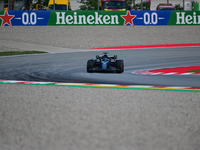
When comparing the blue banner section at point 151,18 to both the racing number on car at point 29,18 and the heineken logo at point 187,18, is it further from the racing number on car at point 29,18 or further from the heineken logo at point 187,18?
the racing number on car at point 29,18

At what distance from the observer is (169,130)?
480cm

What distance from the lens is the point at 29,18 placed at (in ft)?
79.2

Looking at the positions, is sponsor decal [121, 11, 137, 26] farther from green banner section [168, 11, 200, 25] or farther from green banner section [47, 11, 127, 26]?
green banner section [168, 11, 200, 25]

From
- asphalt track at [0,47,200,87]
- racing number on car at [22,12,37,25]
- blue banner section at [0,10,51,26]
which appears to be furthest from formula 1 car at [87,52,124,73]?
racing number on car at [22,12,37,25]

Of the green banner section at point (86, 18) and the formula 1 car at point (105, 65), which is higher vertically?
the green banner section at point (86, 18)

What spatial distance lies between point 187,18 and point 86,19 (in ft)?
23.9

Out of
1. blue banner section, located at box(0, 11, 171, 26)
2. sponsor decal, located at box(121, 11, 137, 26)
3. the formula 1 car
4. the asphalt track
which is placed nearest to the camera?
the asphalt track

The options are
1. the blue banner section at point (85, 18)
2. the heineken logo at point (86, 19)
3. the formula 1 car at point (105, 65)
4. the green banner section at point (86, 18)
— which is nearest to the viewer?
the formula 1 car at point (105, 65)

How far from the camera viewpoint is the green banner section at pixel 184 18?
81.4 feet

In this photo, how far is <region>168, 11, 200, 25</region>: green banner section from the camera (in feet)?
81.4

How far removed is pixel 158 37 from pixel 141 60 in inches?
366

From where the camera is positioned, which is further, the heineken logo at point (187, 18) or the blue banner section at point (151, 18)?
the heineken logo at point (187, 18)

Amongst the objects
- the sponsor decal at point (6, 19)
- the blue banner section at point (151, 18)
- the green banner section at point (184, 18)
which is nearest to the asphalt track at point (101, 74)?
the blue banner section at point (151, 18)

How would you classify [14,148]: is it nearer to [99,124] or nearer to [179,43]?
[99,124]
